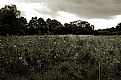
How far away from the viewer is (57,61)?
1205 centimetres

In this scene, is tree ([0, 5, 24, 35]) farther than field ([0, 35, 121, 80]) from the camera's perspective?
Yes

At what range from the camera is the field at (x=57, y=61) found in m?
10.3

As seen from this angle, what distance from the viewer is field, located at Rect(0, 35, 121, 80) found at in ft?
33.8

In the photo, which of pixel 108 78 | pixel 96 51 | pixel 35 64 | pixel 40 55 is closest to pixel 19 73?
pixel 35 64

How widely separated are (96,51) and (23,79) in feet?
16.9

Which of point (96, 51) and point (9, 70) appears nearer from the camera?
point (9, 70)

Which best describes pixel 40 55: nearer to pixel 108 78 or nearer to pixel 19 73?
pixel 19 73

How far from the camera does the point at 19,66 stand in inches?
421

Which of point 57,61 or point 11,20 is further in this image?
point 11,20

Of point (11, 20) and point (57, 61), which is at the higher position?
point (11, 20)

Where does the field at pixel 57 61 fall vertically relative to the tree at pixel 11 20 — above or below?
below

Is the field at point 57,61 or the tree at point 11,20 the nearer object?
the field at point 57,61

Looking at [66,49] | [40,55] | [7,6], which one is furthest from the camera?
[7,6]

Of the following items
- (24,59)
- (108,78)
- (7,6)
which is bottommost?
(108,78)
